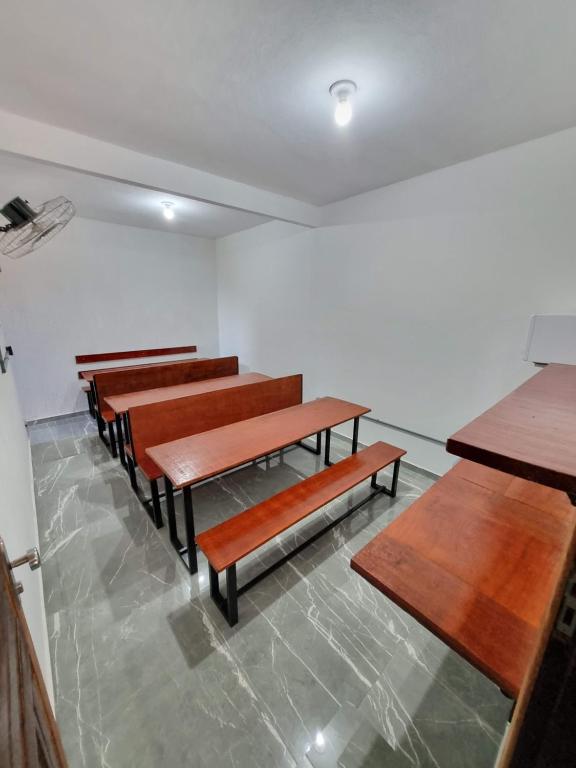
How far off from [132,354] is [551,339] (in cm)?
443

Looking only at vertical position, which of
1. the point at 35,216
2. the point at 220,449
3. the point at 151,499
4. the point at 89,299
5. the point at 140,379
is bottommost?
the point at 151,499

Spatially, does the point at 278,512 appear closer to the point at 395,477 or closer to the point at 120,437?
the point at 395,477

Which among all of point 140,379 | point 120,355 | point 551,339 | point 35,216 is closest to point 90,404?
point 120,355

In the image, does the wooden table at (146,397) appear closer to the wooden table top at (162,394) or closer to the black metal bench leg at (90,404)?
the wooden table top at (162,394)

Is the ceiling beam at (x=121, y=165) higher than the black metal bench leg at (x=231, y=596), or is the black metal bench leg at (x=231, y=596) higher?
the ceiling beam at (x=121, y=165)

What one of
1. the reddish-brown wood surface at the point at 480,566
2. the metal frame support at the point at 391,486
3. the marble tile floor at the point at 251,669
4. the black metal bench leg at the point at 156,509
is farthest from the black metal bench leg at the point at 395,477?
the black metal bench leg at the point at 156,509

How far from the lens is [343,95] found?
1360 mm

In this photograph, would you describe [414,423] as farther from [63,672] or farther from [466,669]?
[63,672]

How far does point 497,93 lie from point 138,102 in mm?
1689

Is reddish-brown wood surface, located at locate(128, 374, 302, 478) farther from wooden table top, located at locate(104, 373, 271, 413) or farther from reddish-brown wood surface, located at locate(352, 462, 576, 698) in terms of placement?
reddish-brown wood surface, located at locate(352, 462, 576, 698)

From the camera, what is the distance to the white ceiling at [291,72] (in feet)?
3.29

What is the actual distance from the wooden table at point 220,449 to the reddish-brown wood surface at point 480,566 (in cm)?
90

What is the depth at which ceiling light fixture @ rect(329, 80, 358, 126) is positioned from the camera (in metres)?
1.31

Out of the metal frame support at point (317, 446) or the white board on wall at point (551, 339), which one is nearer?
the white board on wall at point (551, 339)
